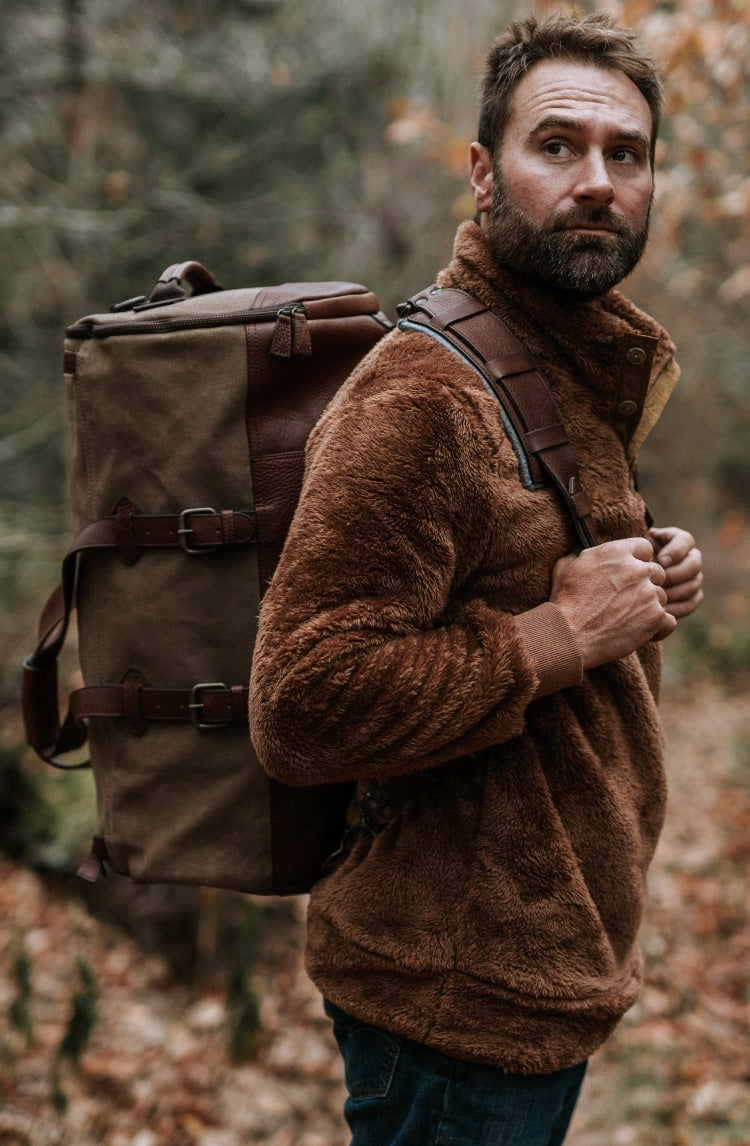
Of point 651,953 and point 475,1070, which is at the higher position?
point 475,1070

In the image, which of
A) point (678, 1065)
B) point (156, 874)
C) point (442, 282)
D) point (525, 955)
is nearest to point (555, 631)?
point (525, 955)

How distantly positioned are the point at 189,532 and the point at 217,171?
6346 mm

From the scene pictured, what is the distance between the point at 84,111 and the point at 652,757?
7.06m

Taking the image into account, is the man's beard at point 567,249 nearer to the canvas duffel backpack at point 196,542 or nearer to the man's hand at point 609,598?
the canvas duffel backpack at point 196,542

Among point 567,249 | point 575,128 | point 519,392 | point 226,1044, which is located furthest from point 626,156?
point 226,1044

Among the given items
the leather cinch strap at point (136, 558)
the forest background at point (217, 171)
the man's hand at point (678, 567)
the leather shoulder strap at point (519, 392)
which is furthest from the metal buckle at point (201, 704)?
the forest background at point (217, 171)

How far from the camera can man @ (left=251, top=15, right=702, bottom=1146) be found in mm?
1542

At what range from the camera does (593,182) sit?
70.7 inches

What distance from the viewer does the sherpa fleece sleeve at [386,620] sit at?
152 centimetres

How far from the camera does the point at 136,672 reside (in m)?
1.91

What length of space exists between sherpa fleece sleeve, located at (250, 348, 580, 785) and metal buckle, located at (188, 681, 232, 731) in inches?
10.0

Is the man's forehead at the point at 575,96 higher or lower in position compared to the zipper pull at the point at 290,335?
higher

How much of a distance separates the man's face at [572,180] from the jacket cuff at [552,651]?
64 centimetres

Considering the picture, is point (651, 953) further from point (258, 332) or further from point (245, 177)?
point (245, 177)
